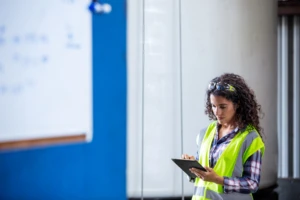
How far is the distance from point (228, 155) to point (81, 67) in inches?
44.7

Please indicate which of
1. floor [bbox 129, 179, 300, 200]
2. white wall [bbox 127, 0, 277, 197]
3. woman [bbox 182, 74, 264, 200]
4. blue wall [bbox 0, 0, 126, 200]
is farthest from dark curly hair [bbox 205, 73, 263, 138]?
floor [bbox 129, 179, 300, 200]

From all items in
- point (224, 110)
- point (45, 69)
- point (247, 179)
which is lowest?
point (247, 179)

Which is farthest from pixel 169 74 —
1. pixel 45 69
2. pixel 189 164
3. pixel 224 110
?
pixel 45 69

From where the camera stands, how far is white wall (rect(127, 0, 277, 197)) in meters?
4.62

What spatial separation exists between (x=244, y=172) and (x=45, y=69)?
1341 mm

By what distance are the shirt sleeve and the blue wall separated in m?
0.92

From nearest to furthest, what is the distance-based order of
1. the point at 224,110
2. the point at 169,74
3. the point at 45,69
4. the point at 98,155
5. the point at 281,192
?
the point at 45,69
the point at 98,155
the point at 224,110
the point at 169,74
the point at 281,192

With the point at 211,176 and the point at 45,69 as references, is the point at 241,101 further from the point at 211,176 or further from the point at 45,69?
the point at 45,69

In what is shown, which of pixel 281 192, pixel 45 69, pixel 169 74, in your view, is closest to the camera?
pixel 45 69

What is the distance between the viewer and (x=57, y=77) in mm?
1313

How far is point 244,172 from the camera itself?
233 cm

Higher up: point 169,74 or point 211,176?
point 169,74

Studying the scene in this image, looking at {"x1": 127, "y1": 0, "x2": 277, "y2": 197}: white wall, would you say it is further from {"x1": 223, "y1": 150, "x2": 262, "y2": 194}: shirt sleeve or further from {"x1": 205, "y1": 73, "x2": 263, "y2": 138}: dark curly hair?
{"x1": 223, "y1": 150, "x2": 262, "y2": 194}: shirt sleeve

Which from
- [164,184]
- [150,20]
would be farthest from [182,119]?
[150,20]
